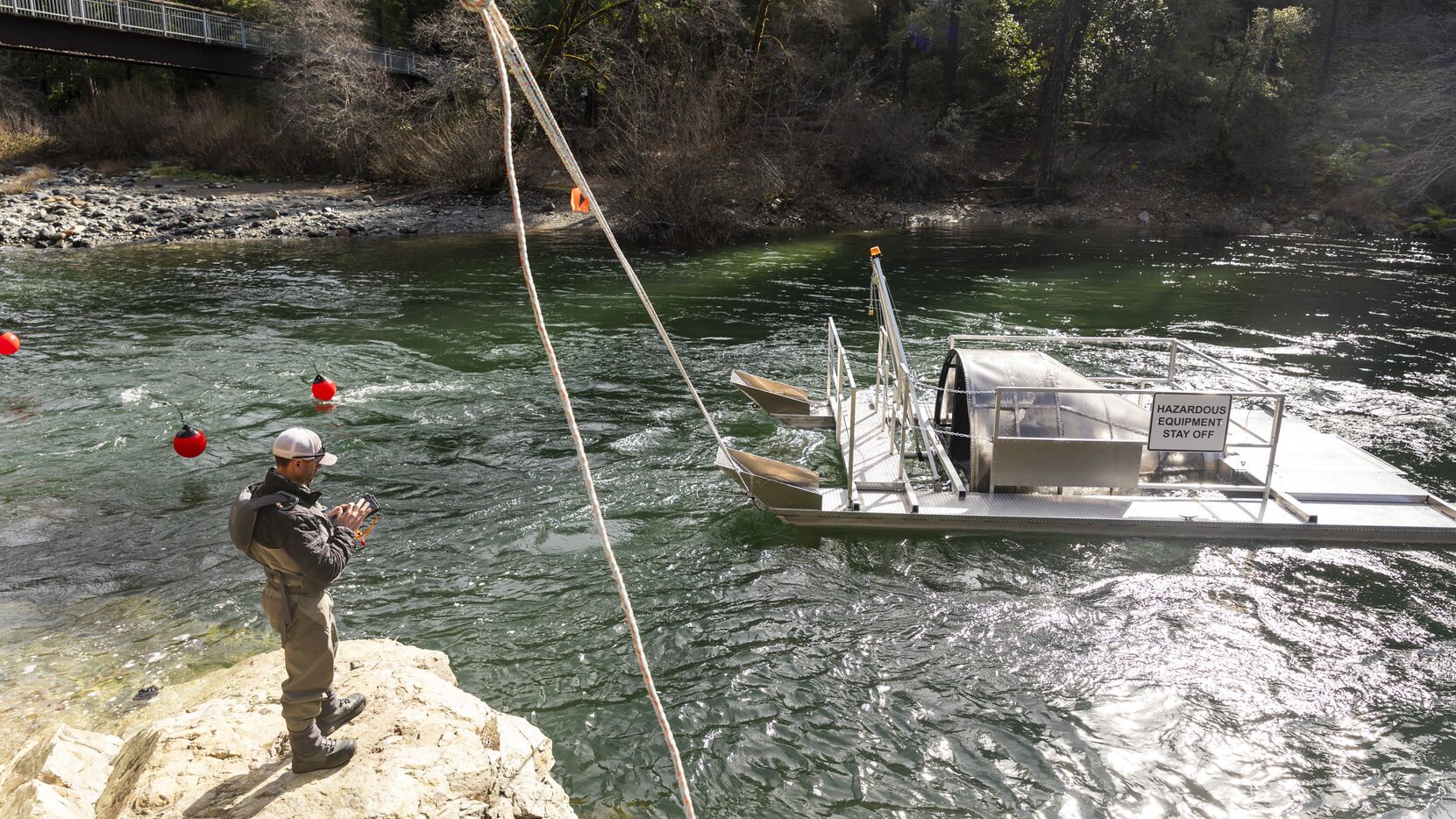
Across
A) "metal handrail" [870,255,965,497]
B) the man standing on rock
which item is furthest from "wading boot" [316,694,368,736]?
"metal handrail" [870,255,965,497]

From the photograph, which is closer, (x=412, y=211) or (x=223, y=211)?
(x=223, y=211)

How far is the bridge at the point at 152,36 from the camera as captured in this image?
125 feet

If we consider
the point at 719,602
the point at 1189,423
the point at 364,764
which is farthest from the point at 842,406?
the point at 364,764

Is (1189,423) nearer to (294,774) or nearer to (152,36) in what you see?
(294,774)

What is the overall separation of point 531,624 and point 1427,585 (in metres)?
8.74

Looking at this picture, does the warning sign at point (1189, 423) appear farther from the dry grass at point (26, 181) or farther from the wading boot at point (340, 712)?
the dry grass at point (26, 181)

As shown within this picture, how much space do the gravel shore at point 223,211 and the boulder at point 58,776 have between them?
29.9m

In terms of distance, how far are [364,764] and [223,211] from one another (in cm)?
3607

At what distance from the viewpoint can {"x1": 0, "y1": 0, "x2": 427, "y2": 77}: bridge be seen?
125 ft

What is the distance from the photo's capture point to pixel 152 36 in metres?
42.2

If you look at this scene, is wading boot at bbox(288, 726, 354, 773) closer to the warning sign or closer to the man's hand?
the man's hand

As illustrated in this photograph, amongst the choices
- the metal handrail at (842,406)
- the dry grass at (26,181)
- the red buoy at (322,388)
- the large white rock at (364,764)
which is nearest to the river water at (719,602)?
the red buoy at (322,388)

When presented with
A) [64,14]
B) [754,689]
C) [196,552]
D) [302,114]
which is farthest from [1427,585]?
[64,14]

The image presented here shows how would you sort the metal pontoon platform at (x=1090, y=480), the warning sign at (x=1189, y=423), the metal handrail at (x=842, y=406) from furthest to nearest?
the metal handrail at (x=842, y=406)
the metal pontoon platform at (x=1090, y=480)
the warning sign at (x=1189, y=423)
